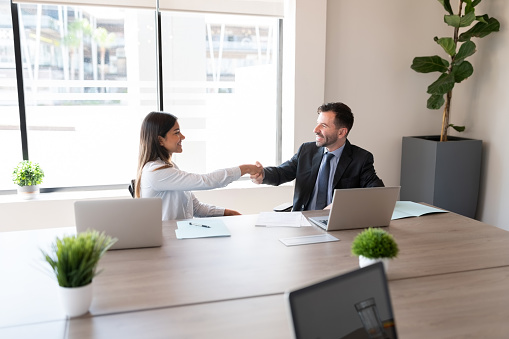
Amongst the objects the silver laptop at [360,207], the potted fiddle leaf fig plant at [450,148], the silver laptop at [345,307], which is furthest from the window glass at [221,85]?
the silver laptop at [345,307]

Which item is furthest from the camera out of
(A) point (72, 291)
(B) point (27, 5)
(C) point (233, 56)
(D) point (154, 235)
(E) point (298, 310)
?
(C) point (233, 56)

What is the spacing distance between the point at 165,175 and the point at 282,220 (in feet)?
2.29

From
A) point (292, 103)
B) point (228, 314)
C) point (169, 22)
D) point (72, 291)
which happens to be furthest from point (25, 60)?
point (228, 314)

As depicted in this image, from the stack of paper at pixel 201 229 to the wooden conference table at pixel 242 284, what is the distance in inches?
2.0

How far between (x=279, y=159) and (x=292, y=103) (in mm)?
665

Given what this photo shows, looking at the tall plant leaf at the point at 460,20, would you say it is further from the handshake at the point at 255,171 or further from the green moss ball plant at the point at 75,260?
the green moss ball plant at the point at 75,260

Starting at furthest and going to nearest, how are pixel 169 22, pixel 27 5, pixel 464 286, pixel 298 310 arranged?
pixel 169 22
pixel 27 5
pixel 464 286
pixel 298 310

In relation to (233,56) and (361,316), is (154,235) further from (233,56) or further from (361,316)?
(233,56)

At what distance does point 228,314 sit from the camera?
1.50 metres

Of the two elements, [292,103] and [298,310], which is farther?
[292,103]

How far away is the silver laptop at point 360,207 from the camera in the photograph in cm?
232

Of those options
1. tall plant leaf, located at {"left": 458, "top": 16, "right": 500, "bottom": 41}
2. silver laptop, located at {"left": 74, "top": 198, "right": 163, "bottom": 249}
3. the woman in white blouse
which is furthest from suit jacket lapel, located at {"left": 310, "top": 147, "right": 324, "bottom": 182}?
tall plant leaf, located at {"left": 458, "top": 16, "right": 500, "bottom": 41}

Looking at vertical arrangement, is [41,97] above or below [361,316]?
above

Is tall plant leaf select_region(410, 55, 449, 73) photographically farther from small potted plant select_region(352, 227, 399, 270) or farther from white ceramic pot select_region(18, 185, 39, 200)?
white ceramic pot select_region(18, 185, 39, 200)
